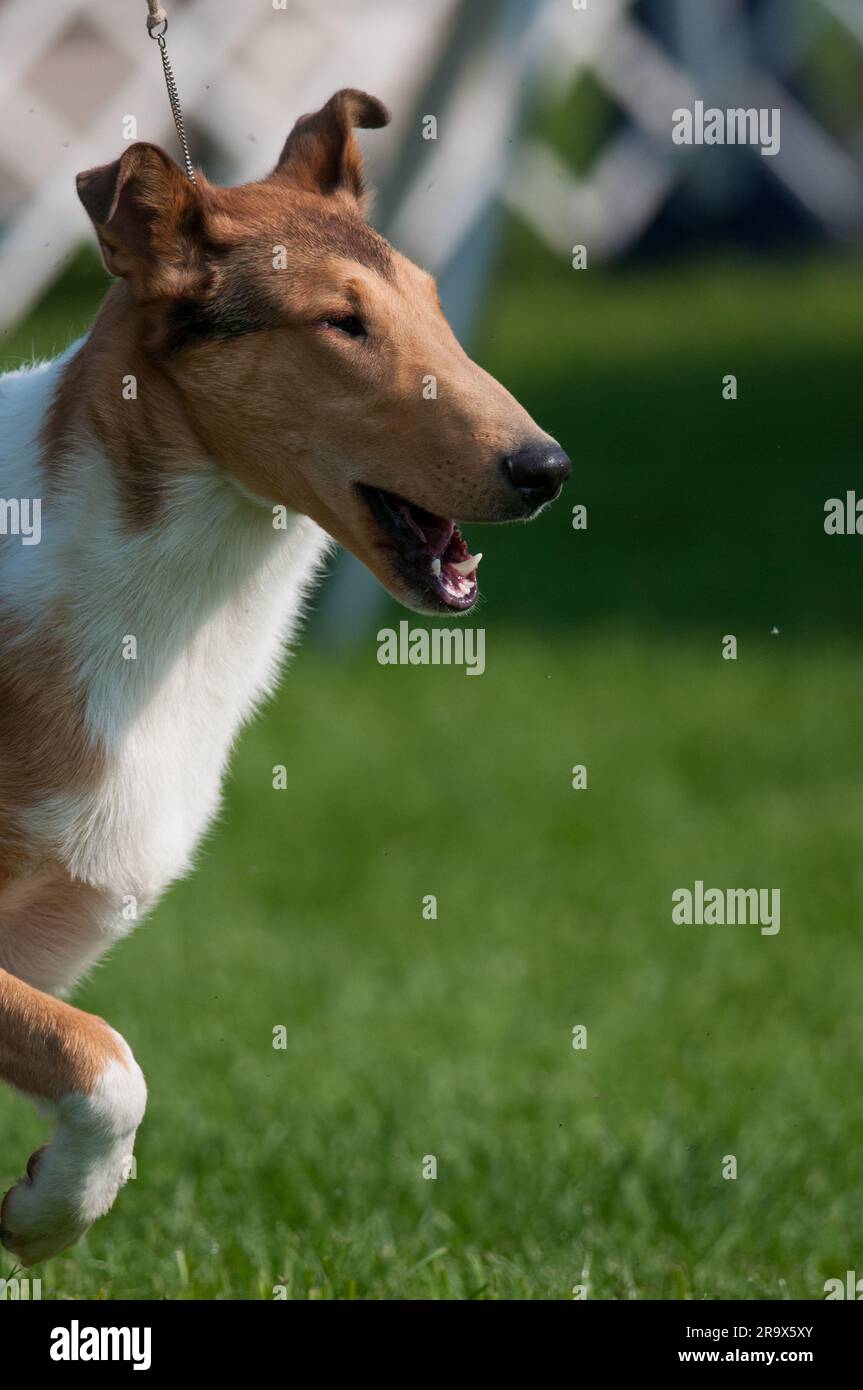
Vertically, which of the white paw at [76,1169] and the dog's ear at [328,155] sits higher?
the dog's ear at [328,155]

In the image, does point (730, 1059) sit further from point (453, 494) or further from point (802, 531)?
point (802, 531)

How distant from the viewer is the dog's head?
167 inches

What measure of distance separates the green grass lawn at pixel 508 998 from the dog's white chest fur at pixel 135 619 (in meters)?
1.15

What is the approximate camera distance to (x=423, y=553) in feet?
14.2

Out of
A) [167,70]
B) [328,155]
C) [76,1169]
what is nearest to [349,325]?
[328,155]

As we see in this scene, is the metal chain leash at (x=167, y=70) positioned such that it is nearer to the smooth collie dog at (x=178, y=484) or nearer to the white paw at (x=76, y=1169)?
the smooth collie dog at (x=178, y=484)

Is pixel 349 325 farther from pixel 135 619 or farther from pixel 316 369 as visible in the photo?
pixel 135 619

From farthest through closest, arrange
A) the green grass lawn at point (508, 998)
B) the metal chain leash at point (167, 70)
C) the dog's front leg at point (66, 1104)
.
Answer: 1. the green grass lawn at point (508, 998)
2. the metal chain leash at point (167, 70)
3. the dog's front leg at point (66, 1104)

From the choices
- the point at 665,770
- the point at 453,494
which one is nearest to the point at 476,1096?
the point at 453,494

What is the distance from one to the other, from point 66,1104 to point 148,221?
188 centimetres

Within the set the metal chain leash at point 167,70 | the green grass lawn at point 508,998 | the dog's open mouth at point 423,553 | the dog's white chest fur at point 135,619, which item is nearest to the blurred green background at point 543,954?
the green grass lawn at point 508,998

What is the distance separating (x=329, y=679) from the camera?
41.6 ft

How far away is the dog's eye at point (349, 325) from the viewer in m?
4.30

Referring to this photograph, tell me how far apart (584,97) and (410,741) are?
1854 centimetres
